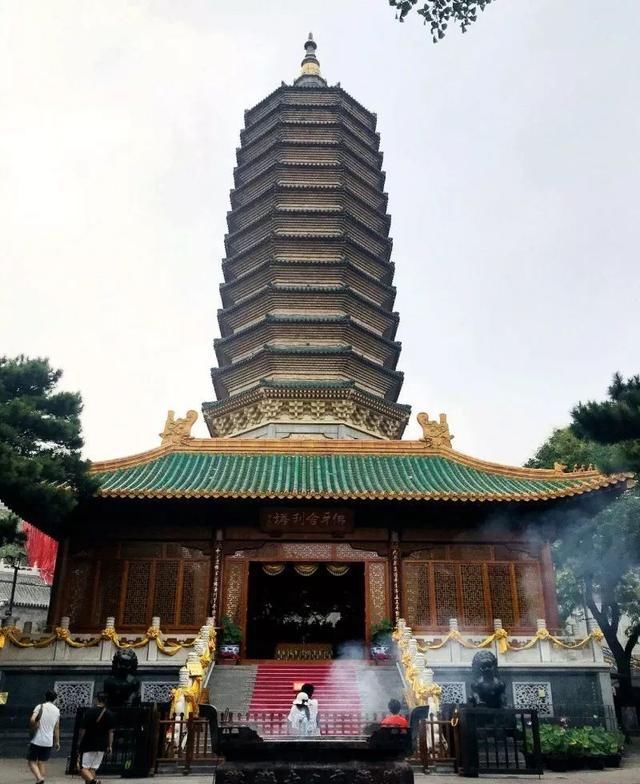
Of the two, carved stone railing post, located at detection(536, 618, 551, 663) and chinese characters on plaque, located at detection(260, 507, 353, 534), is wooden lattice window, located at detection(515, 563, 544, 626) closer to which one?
carved stone railing post, located at detection(536, 618, 551, 663)

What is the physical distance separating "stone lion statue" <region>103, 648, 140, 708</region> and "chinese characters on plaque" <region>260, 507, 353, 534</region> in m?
6.84

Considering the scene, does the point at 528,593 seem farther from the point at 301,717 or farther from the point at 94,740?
the point at 94,740

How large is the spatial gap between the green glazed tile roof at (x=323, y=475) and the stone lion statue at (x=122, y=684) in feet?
19.1

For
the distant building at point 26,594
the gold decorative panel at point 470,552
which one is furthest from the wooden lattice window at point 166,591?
the distant building at point 26,594

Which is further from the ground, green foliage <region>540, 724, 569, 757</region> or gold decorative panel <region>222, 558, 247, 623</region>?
gold decorative panel <region>222, 558, 247, 623</region>

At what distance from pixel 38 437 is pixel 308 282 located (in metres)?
11.9

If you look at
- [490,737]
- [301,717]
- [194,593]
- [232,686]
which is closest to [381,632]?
[232,686]

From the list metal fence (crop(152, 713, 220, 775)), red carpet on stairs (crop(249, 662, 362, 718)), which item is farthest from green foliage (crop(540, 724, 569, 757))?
metal fence (crop(152, 713, 220, 775))

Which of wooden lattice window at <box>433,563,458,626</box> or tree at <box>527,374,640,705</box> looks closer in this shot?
wooden lattice window at <box>433,563,458,626</box>

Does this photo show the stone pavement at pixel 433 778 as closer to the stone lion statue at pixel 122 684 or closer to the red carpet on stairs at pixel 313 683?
the stone lion statue at pixel 122 684

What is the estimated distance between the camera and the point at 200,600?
15414mm

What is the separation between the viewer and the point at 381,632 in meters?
14.6

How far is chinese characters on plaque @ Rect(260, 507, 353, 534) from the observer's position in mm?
15828

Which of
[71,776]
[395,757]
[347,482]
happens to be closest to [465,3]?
[395,757]
